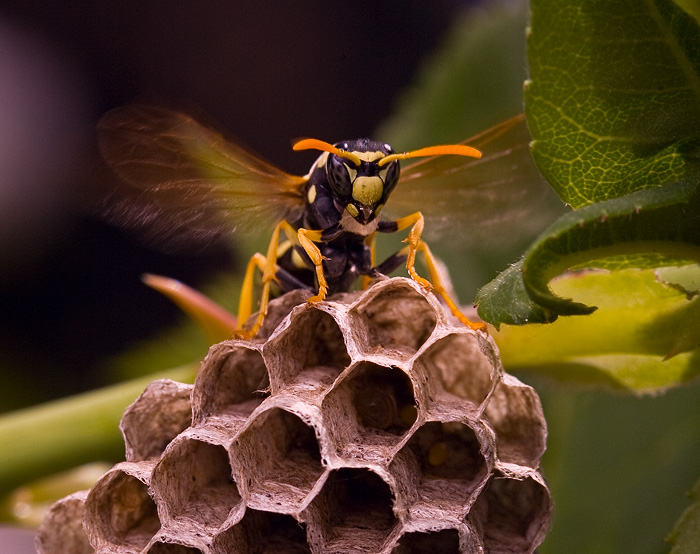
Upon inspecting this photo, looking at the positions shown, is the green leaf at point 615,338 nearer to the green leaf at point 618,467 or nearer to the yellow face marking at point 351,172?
the yellow face marking at point 351,172

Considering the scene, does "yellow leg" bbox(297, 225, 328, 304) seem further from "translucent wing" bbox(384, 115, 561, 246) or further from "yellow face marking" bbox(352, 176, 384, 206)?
"translucent wing" bbox(384, 115, 561, 246)

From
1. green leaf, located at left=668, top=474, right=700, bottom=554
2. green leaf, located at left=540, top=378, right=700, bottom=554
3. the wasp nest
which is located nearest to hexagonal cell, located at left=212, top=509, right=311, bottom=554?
the wasp nest

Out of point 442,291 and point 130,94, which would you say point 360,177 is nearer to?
point 442,291

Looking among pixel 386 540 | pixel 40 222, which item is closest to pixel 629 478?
pixel 386 540

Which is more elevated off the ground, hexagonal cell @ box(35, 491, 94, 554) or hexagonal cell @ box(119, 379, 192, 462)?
hexagonal cell @ box(119, 379, 192, 462)

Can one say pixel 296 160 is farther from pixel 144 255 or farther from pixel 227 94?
pixel 144 255

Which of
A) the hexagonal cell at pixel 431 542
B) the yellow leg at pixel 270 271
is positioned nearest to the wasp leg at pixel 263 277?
the yellow leg at pixel 270 271

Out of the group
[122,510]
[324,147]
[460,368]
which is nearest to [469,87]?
[324,147]
